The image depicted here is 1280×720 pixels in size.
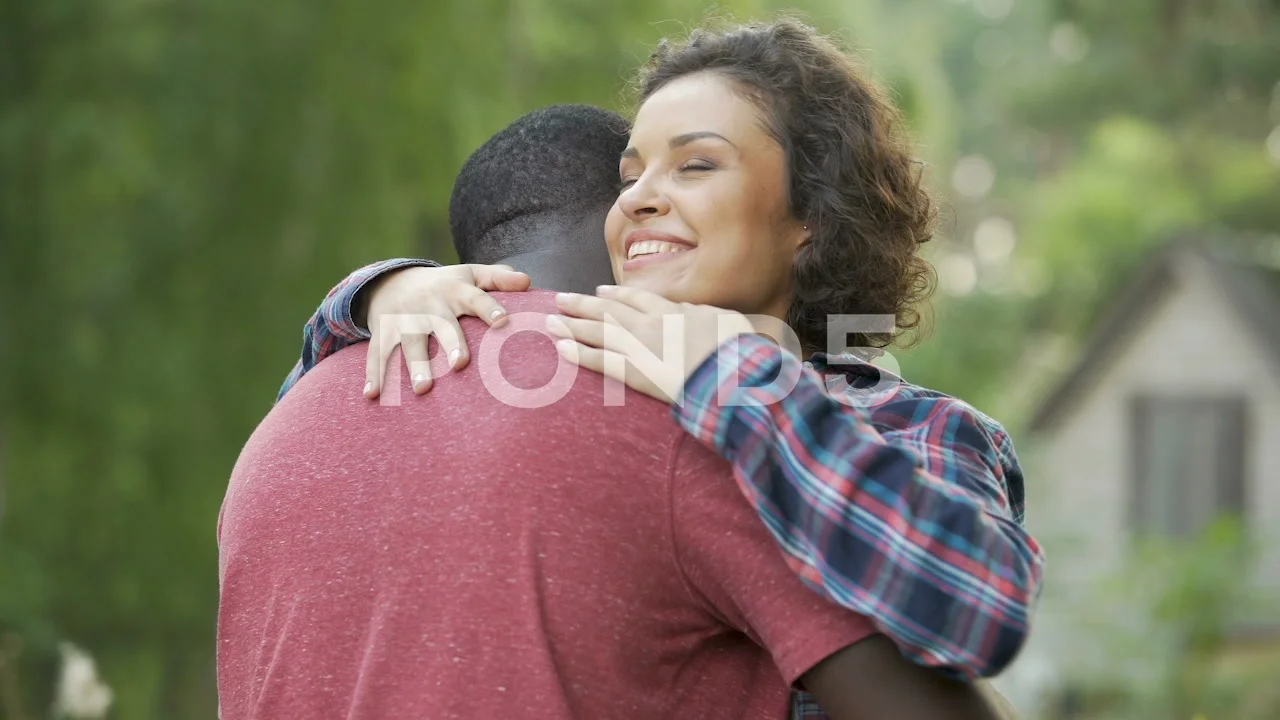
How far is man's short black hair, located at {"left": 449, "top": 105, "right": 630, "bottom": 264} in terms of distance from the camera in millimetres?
2401

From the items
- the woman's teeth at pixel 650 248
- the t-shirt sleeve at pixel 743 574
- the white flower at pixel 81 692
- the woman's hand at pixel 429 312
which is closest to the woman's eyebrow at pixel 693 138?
the woman's teeth at pixel 650 248

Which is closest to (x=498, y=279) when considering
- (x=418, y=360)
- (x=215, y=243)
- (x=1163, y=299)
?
(x=418, y=360)

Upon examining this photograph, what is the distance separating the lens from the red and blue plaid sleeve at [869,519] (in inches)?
63.4

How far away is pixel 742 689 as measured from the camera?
1.84m

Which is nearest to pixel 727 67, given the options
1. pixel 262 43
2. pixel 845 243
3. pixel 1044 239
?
pixel 845 243

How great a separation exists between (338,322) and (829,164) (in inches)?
31.8

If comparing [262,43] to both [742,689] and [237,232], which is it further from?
[742,689]

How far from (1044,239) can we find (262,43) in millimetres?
27906

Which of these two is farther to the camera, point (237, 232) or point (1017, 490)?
point (237, 232)

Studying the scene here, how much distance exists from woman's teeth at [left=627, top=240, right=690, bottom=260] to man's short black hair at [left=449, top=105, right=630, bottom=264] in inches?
5.3

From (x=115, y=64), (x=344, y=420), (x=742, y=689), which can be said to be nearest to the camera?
(x=742, y=689)

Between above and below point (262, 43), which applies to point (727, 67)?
below

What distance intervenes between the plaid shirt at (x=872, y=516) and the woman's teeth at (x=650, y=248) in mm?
528

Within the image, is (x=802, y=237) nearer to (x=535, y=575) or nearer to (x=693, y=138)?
(x=693, y=138)
